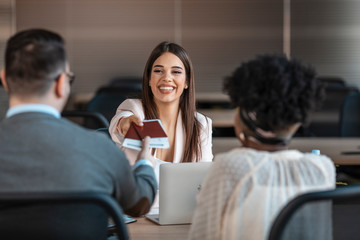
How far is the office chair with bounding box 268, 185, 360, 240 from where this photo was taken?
43.3 inches

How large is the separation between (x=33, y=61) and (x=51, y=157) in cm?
23

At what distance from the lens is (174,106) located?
256 centimetres

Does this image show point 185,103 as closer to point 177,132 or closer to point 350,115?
point 177,132

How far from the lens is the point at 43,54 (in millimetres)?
1186

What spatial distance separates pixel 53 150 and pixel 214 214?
0.42 meters

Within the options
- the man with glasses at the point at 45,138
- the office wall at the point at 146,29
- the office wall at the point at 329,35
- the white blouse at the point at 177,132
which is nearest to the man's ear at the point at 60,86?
the man with glasses at the point at 45,138

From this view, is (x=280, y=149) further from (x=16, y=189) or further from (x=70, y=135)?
(x=16, y=189)

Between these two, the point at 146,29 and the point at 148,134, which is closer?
the point at 148,134

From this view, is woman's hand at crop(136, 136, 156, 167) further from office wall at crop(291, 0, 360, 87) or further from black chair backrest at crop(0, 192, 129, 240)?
office wall at crop(291, 0, 360, 87)

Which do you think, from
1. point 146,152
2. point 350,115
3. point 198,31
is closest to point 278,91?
point 146,152

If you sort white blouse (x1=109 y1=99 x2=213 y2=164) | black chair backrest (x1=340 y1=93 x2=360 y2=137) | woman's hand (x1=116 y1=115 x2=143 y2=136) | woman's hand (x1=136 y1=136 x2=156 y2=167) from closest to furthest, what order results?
1. woman's hand (x1=136 y1=136 x2=156 y2=167)
2. woman's hand (x1=116 y1=115 x2=143 y2=136)
3. white blouse (x1=109 y1=99 x2=213 y2=164)
4. black chair backrest (x1=340 y1=93 x2=360 y2=137)

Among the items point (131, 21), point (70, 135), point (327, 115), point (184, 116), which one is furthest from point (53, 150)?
point (131, 21)

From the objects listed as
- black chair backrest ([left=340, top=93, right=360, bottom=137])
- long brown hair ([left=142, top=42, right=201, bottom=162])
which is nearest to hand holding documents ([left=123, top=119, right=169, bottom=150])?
long brown hair ([left=142, top=42, right=201, bottom=162])

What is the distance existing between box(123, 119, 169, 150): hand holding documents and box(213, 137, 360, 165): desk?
1634 mm
